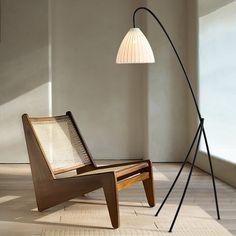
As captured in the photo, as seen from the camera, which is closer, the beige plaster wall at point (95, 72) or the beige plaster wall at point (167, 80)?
the beige plaster wall at point (167, 80)

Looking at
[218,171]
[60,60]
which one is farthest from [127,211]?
[60,60]

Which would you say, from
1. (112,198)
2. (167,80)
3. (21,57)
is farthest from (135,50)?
(21,57)

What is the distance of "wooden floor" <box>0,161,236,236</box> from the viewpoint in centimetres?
354

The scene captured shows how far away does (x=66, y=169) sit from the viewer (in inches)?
161

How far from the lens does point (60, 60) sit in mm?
7211

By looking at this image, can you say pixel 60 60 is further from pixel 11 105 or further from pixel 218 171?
pixel 218 171

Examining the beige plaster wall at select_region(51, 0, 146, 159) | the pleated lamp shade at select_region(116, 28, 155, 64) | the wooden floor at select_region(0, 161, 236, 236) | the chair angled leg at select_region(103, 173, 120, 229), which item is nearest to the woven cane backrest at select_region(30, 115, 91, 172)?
the wooden floor at select_region(0, 161, 236, 236)

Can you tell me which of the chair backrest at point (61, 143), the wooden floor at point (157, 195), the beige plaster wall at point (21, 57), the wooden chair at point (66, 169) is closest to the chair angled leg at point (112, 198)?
the wooden chair at point (66, 169)

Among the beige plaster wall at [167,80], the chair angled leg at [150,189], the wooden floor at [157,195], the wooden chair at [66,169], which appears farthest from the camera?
the beige plaster wall at [167,80]

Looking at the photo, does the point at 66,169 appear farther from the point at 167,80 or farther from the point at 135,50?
the point at 167,80

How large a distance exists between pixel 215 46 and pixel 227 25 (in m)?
0.43

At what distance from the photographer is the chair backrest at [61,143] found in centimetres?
402

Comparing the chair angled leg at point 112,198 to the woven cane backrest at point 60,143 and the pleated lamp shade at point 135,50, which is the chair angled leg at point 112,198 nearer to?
the woven cane backrest at point 60,143

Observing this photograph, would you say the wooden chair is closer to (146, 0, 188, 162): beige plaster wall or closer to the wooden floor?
the wooden floor
